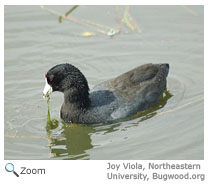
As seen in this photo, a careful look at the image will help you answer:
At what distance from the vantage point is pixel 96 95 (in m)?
8.53

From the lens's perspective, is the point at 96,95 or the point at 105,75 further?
the point at 105,75

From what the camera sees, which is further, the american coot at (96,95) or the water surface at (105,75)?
the american coot at (96,95)

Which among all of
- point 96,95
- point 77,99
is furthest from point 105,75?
point 77,99

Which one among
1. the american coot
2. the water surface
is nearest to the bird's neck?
the american coot

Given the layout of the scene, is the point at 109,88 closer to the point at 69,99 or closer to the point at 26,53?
the point at 69,99

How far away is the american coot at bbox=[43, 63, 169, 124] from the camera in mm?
8203

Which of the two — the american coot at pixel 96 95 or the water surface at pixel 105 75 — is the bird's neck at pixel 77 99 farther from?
the water surface at pixel 105 75

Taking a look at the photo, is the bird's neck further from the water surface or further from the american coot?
the water surface

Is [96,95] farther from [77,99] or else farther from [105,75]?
[105,75]

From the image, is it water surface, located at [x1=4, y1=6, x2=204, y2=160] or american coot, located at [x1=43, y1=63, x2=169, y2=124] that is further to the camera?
american coot, located at [x1=43, y1=63, x2=169, y2=124]

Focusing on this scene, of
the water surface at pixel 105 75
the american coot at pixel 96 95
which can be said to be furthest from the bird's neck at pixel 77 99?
the water surface at pixel 105 75

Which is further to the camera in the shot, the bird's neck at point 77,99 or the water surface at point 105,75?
the bird's neck at point 77,99

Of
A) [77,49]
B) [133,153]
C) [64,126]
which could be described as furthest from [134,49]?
[133,153]

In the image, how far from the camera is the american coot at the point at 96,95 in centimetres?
820
